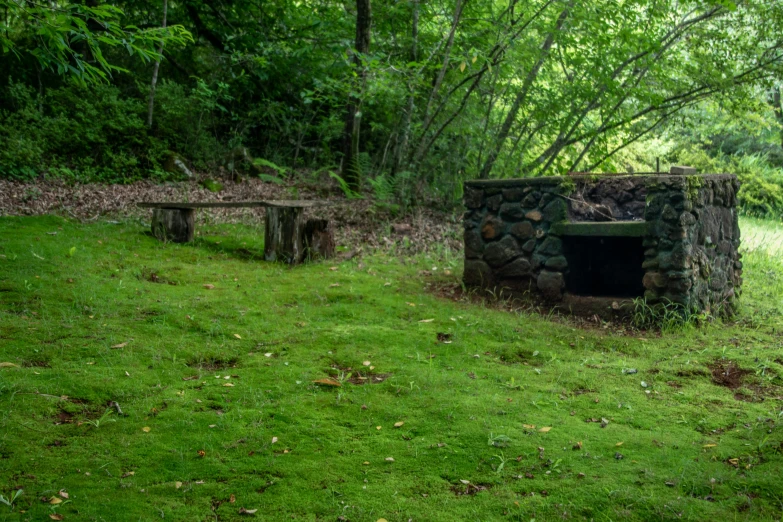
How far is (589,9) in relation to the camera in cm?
906

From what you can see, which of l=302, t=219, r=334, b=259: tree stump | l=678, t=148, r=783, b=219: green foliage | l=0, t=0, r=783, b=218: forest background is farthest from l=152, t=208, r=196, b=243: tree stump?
l=678, t=148, r=783, b=219: green foliage

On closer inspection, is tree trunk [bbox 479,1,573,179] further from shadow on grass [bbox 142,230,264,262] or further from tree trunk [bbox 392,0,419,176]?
shadow on grass [bbox 142,230,264,262]

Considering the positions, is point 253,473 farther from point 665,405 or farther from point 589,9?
point 589,9

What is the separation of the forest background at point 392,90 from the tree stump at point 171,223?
184cm

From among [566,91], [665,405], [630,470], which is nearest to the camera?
[630,470]

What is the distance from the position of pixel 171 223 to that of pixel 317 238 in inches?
71.4

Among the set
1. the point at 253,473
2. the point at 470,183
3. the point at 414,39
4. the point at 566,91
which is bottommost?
the point at 253,473

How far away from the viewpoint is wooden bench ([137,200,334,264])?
815 centimetres

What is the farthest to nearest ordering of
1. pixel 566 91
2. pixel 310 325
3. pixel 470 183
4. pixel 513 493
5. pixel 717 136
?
pixel 717 136
pixel 566 91
pixel 470 183
pixel 310 325
pixel 513 493

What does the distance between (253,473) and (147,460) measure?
556 millimetres

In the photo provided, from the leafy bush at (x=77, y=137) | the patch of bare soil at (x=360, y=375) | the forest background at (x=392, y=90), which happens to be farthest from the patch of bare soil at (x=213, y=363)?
the leafy bush at (x=77, y=137)

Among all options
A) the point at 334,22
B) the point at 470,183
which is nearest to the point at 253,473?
the point at 470,183

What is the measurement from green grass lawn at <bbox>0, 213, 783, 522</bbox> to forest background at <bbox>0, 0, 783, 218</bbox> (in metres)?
3.19

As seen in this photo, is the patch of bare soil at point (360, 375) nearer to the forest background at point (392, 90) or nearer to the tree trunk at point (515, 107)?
the forest background at point (392, 90)
